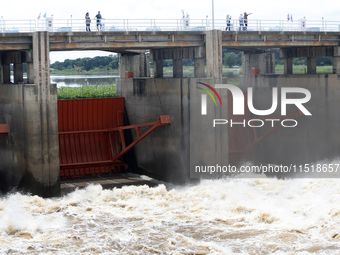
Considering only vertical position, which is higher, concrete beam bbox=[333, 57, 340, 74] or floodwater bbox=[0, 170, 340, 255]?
concrete beam bbox=[333, 57, 340, 74]

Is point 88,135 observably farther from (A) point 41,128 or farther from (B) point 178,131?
(A) point 41,128

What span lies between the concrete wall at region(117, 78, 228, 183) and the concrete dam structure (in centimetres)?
5

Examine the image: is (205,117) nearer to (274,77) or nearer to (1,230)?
(274,77)

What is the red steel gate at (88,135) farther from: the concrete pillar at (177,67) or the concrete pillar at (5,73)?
the concrete pillar at (177,67)

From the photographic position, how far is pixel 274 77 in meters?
30.4

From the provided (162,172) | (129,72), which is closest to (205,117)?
(162,172)

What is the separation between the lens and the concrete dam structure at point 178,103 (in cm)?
2145

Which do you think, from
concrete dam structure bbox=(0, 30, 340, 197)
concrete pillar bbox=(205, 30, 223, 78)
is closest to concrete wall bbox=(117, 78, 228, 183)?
concrete dam structure bbox=(0, 30, 340, 197)

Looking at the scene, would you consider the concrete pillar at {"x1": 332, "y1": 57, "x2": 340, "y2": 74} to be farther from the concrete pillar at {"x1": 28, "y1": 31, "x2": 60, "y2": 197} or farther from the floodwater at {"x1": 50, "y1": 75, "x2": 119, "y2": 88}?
the floodwater at {"x1": 50, "y1": 75, "x2": 119, "y2": 88}

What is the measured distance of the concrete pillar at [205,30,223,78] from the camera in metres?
23.8

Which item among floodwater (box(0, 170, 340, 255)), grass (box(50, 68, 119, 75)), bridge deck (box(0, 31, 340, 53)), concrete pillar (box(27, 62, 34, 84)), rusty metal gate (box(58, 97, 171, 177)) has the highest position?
bridge deck (box(0, 31, 340, 53))

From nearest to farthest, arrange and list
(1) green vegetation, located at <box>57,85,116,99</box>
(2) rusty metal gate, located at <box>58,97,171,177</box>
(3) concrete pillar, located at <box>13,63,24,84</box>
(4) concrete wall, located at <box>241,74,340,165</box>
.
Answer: (3) concrete pillar, located at <box>13,63,24,84</box> → (2) rusty metal gate, located at <box>58,97,171,177</box> → (4) concrete wall, located at <box>241,74,340,165</box> → (1) green vegetation, located at <box>57,85,116,99</box>

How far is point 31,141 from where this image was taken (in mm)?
21281

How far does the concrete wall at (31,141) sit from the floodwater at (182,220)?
71 cm
